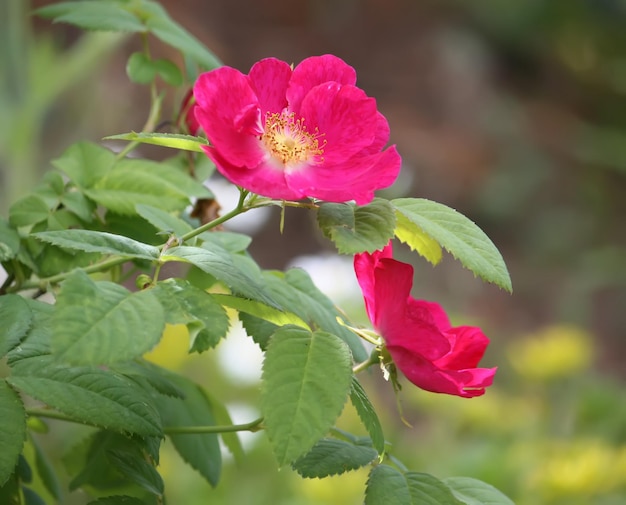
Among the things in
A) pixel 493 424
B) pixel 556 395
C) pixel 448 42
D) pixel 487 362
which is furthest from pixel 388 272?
pixel 448 42

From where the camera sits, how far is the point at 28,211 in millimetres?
427

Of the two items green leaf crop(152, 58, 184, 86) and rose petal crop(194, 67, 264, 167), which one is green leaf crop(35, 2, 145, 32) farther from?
rose petal crop(194, 67, 264, 167)

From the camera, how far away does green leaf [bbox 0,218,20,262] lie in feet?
1.23

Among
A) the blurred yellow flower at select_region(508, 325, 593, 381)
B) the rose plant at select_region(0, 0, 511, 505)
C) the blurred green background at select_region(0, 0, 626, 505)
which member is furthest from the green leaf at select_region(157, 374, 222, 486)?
the blurred yellow flower at select_region(508, 325, 593, 381)

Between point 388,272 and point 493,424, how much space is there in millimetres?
857

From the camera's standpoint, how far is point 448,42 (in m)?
3.67

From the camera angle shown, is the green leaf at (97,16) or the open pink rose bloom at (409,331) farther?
the green leaf at (97,16)

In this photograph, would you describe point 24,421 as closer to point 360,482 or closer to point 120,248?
point 120,248

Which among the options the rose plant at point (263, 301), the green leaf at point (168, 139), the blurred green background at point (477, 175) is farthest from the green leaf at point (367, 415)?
the blurred green background at point (477, 175)

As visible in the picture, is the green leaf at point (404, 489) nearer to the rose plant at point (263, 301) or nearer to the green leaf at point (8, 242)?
the rose plant at point (263, 301)

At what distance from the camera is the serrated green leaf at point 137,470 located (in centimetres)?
35

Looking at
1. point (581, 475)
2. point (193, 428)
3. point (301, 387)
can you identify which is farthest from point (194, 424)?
point (581, 475)

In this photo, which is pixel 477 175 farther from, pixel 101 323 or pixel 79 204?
pixel 101 323

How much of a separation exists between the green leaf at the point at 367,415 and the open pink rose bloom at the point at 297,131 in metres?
0.07
